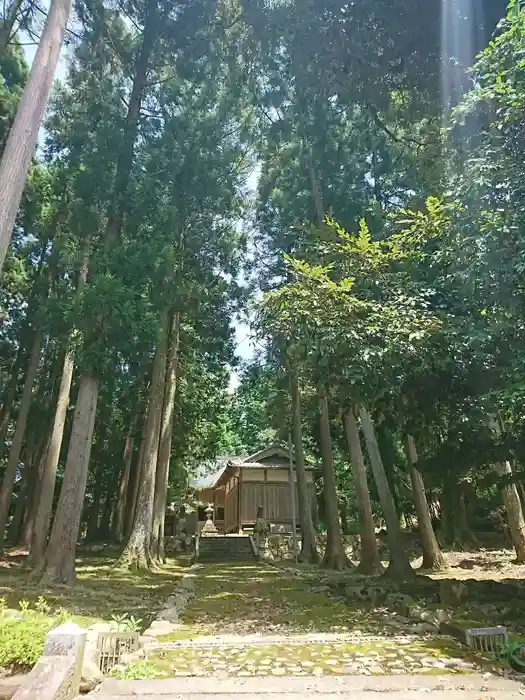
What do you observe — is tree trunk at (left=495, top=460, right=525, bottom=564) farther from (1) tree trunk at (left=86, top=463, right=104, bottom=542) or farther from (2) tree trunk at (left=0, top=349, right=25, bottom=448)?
(1) tree trunk at (left=86, top=463, right=104, bottom=542)

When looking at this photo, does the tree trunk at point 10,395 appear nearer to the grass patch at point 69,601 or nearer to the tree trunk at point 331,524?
the grass patch at point 69,601

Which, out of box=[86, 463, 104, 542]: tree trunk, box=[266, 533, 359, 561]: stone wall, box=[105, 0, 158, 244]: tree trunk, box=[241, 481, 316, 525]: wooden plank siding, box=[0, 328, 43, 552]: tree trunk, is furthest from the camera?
box=[241, 481, 316, 525]: wooden plank siding

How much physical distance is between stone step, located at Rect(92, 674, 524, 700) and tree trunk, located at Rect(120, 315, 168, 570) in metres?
10.3

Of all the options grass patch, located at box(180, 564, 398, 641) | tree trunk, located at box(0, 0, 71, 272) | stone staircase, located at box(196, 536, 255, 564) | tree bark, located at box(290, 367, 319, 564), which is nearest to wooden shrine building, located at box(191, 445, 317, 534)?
stone staircase, located at box(196, 536, 255, 564)

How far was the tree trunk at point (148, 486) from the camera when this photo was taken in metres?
14.1

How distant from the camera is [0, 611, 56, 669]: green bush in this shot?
12.5ft

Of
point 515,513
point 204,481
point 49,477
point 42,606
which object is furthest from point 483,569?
point 204,481

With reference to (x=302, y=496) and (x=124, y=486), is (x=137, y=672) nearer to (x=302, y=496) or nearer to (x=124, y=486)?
(x=302, y=496)

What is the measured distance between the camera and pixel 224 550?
2067 centimetres

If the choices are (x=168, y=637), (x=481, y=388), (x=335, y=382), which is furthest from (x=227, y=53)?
(x=168, y=637)

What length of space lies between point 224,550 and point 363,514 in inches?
382

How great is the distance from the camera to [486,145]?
6367mm

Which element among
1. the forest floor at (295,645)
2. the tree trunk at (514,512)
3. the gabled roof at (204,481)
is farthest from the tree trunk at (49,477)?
the gabled roof at (204,481)

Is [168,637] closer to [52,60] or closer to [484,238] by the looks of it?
[484,238]
